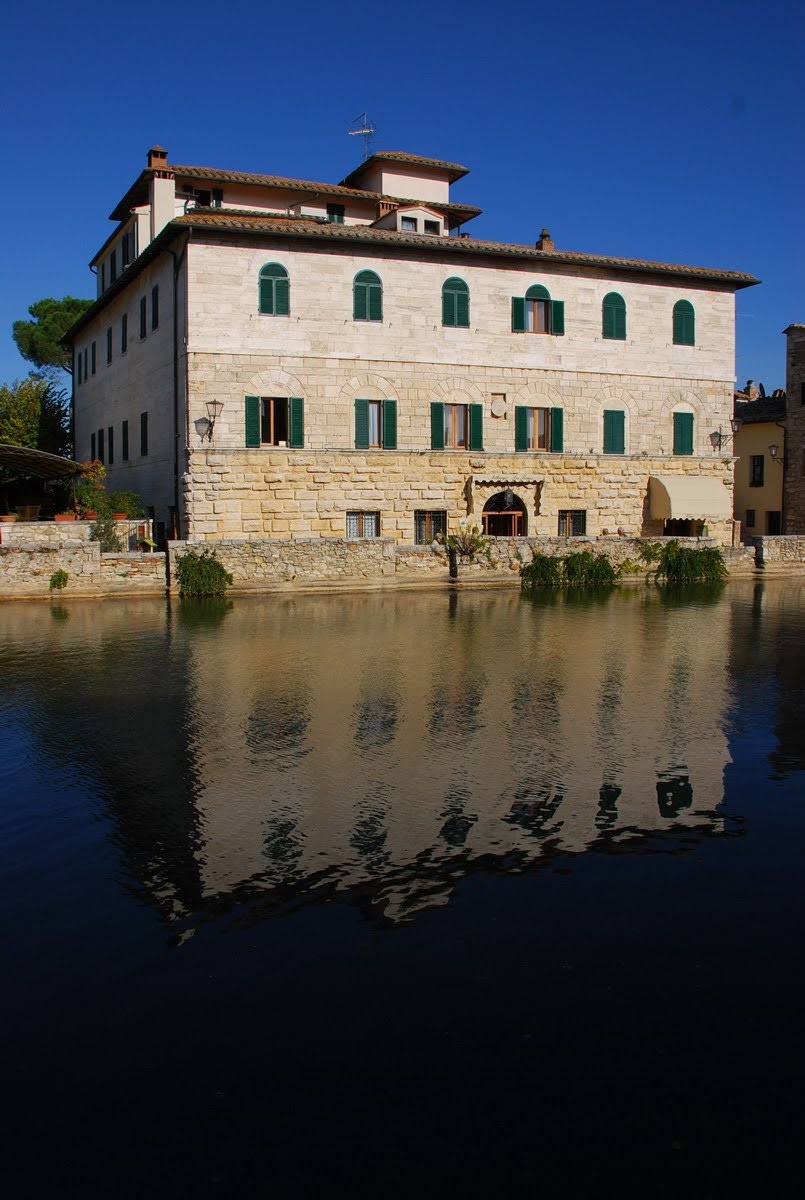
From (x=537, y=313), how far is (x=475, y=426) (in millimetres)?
4228

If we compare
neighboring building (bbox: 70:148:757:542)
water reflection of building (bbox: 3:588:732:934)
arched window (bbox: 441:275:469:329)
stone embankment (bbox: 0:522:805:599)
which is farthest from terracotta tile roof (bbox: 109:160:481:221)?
water reflection of building (bbox: 3:588:732:934)

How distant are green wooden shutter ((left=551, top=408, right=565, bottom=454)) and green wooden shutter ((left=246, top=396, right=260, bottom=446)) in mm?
9586

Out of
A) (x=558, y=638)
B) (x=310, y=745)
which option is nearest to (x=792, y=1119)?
(x=310, y=745)

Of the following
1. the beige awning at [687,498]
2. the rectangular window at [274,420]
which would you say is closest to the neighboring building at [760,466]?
the beige awning at [687,498]

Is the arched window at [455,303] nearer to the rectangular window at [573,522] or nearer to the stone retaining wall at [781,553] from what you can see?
the rectangular window at [573,522]

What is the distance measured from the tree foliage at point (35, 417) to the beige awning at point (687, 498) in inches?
1087

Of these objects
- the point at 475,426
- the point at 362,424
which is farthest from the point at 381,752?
the point at 475,426

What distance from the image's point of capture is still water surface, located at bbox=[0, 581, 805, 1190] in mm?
4340

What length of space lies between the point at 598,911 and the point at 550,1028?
4.50ft

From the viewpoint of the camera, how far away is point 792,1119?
14.2 feet

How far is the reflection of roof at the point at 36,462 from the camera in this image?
2892 centimetres

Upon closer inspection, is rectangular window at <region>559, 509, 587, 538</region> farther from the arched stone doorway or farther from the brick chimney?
the brick chimney

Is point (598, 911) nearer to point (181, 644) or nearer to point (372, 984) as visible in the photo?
point (372, 984)

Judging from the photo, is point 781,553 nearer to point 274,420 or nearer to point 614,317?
point 614,317
